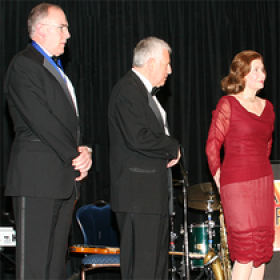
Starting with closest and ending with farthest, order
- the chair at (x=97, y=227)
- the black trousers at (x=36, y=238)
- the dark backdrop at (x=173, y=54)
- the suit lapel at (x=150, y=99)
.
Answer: the black trousers at (x=36, y=238) → the suit lapel at (x=150, y=99) → the chair at (x=97, y=227) → the dark backdrop at (x=173, y=54)

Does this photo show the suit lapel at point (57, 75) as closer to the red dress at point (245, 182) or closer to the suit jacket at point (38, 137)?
the suit jacket at point (38, 137)

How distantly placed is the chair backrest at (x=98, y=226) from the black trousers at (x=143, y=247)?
1977mm

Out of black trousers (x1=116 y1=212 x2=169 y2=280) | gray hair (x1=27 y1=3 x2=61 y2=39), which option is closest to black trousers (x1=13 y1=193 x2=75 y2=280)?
black trousers (x1=116 y1=212 x2=169 y2=280)

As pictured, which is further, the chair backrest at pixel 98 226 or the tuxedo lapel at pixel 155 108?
the chair backrest at pixel 98 226

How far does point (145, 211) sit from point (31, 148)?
29.1 inches

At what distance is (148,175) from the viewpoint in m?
2.37

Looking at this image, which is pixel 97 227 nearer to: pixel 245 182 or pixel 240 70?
pixel 245 182

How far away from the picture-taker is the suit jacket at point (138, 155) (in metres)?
2.33

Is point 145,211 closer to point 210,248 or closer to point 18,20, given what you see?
point 210,248

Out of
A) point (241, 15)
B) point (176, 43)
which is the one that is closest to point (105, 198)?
point (176, 43)

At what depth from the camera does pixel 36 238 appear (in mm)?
1934

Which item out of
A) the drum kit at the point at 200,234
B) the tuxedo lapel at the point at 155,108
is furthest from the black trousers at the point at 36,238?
the drum kit at the point at 200,234

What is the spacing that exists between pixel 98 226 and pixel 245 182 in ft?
6.53

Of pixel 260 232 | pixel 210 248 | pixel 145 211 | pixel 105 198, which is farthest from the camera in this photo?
pixel 105 198
